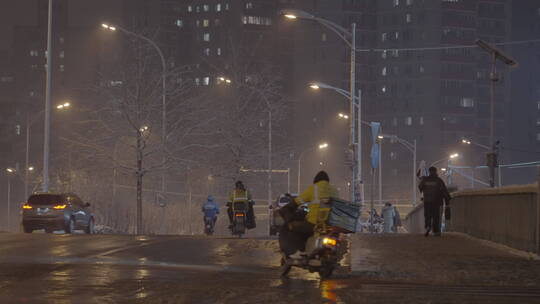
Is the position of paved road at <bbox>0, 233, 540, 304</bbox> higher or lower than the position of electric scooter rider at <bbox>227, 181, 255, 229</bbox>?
lower

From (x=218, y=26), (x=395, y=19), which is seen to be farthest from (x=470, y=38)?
(x=218, y=26)

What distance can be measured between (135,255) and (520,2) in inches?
6016

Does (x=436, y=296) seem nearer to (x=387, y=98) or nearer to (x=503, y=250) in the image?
(x=503, y=250)

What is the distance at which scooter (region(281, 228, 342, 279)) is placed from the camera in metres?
14.4

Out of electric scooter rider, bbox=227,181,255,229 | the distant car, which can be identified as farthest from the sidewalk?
the distant car

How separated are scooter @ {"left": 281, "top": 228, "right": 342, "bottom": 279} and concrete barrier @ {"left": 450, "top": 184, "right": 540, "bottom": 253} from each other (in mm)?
4299

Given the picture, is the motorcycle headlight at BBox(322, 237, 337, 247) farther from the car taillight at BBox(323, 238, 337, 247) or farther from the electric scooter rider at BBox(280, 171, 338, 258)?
the electric scooter rider at BBox(280, 171, 338, 258)

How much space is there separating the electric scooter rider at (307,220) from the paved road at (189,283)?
512 millimetres

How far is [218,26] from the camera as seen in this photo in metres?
174

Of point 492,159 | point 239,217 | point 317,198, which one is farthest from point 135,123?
point 317,198

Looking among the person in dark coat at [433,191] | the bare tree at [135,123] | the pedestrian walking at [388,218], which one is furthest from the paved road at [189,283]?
the pedestrian walking at [388,218]

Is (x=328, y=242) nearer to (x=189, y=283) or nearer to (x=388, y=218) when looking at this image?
(x=189, y=283)

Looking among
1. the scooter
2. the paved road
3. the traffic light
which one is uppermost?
the traffic light

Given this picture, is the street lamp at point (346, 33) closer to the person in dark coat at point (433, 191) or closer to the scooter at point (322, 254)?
the person in dark coat at point (433, 191)
